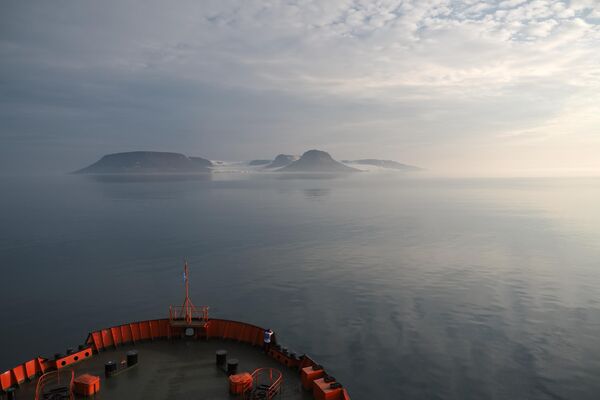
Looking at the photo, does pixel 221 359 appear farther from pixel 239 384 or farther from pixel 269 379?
pixel 239 384

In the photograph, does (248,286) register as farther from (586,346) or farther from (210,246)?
(586,346)

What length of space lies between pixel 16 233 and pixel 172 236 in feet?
135

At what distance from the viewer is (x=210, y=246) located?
3120 inches

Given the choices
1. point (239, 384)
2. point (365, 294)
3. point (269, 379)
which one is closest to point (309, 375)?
point (269, 379)

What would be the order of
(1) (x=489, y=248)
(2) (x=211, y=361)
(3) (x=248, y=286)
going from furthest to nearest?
(1) (x=489, y=248) → (3) (x=248, y=286) → (2) (x=211, y=361)

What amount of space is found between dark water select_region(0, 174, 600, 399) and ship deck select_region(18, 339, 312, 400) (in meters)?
9.64

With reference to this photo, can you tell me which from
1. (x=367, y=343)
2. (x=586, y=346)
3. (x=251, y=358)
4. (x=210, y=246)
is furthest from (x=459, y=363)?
(x=210, y=246)

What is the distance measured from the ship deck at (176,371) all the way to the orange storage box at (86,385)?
1.49 ft

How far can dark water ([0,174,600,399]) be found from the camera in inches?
1220

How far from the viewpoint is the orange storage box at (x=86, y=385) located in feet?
62.8

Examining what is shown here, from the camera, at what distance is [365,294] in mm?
48938

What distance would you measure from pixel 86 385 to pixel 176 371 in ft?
15.1

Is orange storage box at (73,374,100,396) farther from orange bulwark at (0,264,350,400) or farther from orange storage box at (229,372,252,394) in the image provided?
orange storage box at (229,372,252,394)

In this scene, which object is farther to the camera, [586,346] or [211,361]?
[586,346]
